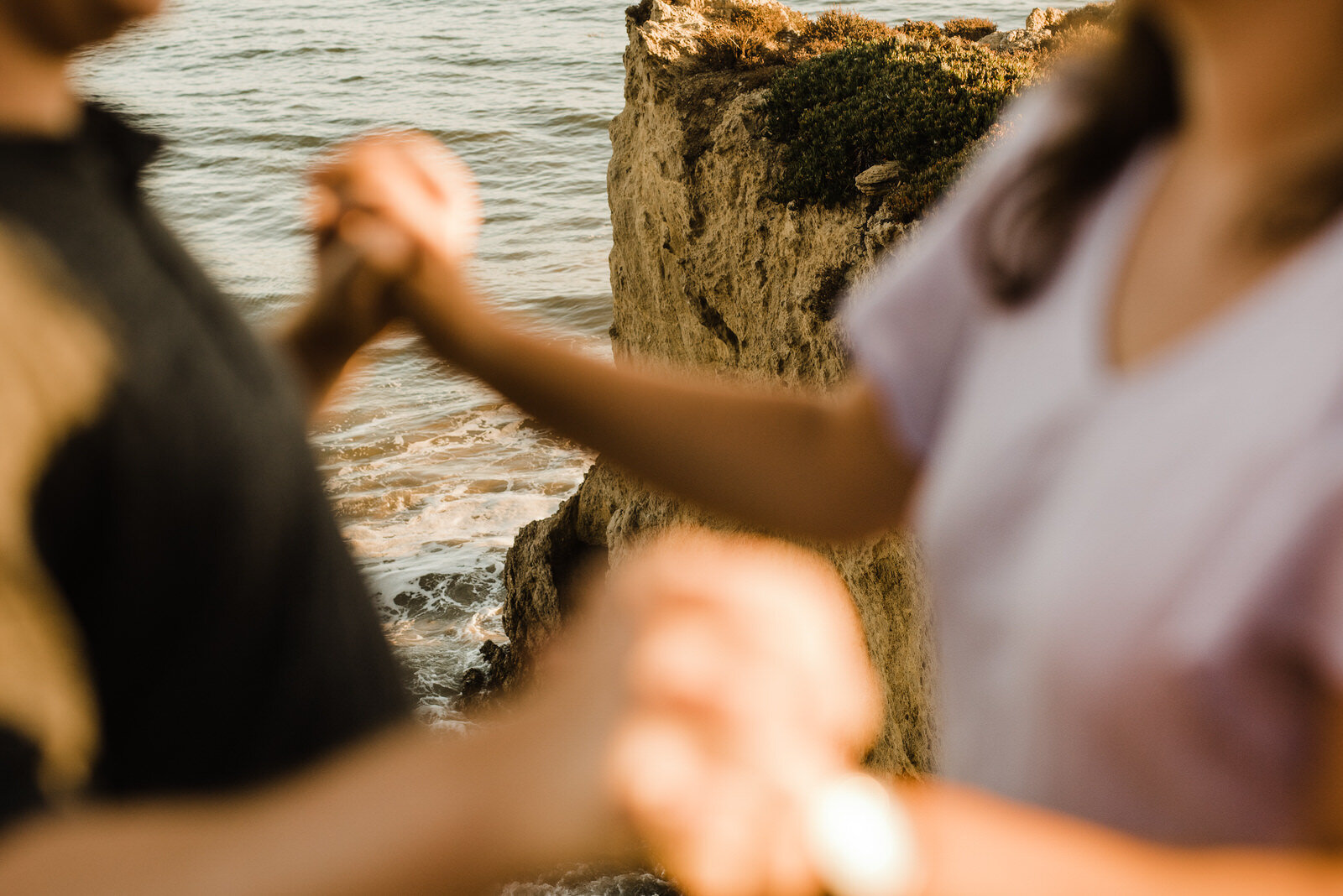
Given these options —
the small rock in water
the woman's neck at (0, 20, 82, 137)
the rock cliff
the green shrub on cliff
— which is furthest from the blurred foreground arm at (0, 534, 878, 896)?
the small rock in water

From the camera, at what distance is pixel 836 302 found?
585 cm

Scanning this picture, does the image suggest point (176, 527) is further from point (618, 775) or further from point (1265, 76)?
point (1265, 76)

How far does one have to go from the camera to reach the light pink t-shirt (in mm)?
805

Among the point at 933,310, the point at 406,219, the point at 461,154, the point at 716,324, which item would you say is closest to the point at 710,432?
the point at 933,310

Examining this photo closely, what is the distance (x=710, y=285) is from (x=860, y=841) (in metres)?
7.08

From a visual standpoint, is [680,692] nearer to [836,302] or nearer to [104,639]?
[104,639]

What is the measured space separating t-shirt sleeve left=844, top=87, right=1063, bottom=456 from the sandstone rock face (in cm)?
368

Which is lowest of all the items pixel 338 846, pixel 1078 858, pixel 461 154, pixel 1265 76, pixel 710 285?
pixel 461 154

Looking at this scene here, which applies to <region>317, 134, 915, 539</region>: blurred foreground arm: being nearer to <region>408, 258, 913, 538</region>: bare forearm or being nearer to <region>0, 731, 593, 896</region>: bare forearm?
<region>408, 258, 913, 538</region>: bare forearm

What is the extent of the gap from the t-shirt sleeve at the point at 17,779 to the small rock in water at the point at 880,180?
18.7 feet

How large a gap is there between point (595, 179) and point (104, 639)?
65.1 ft

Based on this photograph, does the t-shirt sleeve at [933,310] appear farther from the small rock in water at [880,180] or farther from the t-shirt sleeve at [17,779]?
the small rock in water at [880,180]

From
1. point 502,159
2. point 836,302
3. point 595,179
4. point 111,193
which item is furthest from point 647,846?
point 502,159

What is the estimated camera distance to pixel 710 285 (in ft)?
24.6
